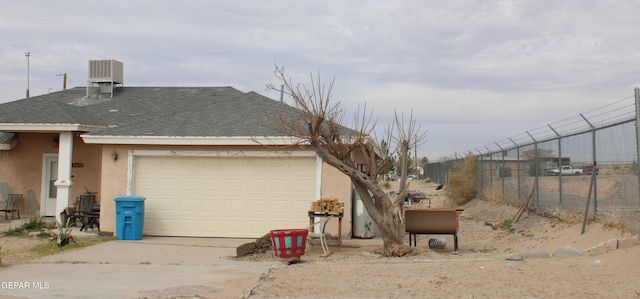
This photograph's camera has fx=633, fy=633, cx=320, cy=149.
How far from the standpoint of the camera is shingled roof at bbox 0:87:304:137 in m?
16.5

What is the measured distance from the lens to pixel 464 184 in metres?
26.5

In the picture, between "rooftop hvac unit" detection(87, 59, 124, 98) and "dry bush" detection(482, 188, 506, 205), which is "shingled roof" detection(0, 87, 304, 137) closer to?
"rooftop hvac unit" detection(87, 59, 124, 98)

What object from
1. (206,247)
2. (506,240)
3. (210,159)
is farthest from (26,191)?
(506,240)

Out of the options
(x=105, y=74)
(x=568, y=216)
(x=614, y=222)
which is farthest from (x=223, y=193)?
(x=105, y=74)

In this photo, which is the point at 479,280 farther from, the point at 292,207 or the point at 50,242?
the point at 50,242

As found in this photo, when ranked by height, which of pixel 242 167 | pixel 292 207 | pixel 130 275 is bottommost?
pixel 130 275

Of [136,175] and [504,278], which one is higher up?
[136,175]

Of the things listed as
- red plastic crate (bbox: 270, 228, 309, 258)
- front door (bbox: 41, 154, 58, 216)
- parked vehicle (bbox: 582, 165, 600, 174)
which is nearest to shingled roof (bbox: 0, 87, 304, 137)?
front door (bbox: 41, 154, 58, 216)

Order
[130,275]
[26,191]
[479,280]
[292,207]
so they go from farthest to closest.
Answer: [26,191] < [292,207] < [130,275] < [479,280]

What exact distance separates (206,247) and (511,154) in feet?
36.0

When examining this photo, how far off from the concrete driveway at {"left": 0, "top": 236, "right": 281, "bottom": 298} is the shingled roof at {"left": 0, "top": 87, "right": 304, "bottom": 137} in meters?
3.32

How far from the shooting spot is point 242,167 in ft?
53.5

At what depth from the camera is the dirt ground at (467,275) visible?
849 cm

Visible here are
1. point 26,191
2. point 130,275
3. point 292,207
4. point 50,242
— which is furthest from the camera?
point 26,191
